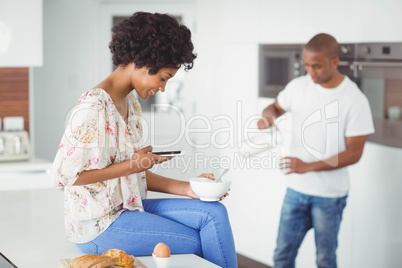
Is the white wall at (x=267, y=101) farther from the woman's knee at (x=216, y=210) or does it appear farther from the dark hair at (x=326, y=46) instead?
the woman's knee at (x=216, y=210)

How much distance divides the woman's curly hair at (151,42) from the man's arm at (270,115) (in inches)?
Answer: 55.6

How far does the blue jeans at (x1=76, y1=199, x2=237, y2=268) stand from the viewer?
1.91m

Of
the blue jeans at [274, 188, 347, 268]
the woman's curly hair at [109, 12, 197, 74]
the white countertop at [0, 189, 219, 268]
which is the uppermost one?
the woman's curly hair at [109, 12, 197, 74]

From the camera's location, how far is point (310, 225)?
3.14m

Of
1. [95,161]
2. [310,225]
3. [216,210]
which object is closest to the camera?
[95,161]

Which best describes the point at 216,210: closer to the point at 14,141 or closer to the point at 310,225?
the point at 310,225

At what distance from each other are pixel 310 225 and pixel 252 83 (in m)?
1.25

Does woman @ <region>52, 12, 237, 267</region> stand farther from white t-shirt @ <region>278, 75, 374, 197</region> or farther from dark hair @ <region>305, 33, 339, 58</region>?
dark hair @ <region>305, 33, 339, 58</region>

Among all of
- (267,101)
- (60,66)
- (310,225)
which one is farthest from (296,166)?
(60,66)

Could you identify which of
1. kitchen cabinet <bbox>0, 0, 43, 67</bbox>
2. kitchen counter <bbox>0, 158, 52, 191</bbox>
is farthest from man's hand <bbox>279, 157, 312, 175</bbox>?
kitchen cabinet <bbox>0, 0, 43, 67</bbox>

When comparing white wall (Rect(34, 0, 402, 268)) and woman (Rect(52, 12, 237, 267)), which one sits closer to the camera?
woman (Rect(52, 12, 237, 267))

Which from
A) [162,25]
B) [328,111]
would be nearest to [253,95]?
[328,111]

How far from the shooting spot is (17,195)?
275 centimetres

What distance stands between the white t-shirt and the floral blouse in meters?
1.22
